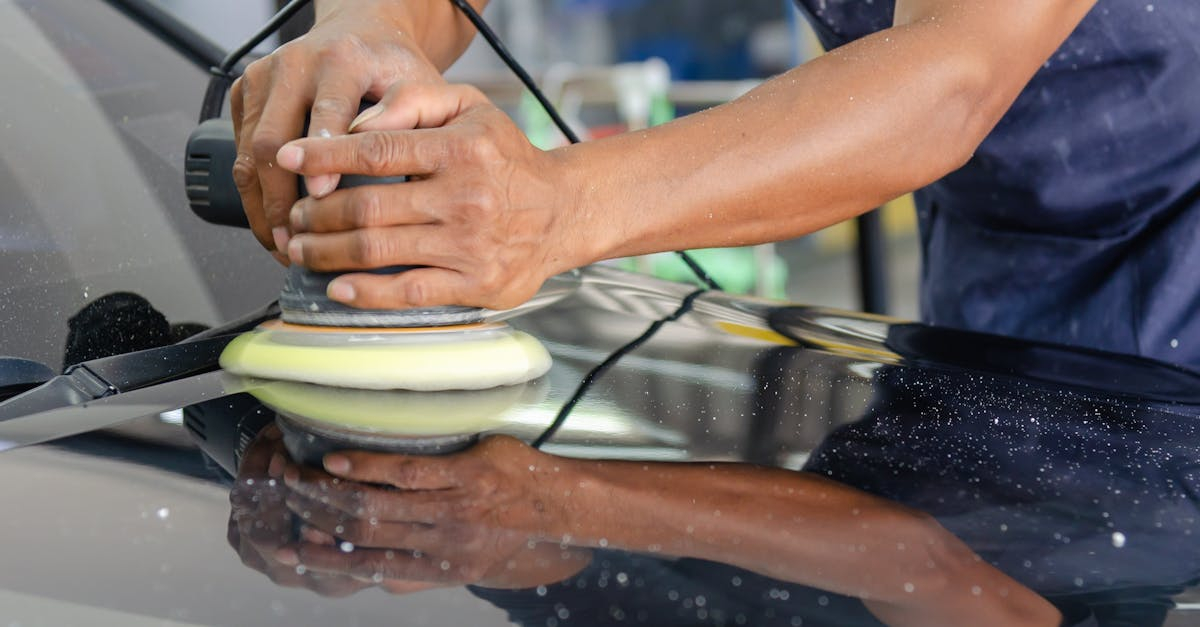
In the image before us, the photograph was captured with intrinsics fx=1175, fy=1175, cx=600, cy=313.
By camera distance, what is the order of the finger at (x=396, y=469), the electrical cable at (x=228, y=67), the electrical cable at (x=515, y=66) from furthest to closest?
the electrical cable at (x=515, y=66)
the electrical cable at (x=228, y=67)
the finger at (x=396, y=469)

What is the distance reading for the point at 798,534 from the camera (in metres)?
0.61

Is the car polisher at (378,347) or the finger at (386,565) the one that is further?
the car polisher at (378,347)

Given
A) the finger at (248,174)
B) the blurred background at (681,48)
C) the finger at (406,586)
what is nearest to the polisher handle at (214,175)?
the finger at (248,174)

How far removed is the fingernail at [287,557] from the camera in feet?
1.85

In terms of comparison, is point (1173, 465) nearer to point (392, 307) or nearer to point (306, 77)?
point (392, 307)

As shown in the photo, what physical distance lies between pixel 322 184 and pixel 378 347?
0.41ft

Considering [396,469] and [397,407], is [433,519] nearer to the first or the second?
[396,469]

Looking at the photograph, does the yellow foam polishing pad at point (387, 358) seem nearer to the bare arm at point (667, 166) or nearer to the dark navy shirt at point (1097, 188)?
the bare arm at point (667, 166)

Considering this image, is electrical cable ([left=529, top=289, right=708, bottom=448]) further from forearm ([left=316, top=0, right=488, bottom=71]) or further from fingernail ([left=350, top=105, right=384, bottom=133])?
forearm ([left=316, top=0, right=488, bottom=71])

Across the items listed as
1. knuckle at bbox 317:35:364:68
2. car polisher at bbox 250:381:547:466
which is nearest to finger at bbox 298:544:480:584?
car polisher at bbox 250:381:547:466

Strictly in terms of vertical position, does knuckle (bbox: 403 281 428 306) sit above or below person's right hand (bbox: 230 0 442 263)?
below

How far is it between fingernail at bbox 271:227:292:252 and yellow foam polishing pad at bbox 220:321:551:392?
0.09 m

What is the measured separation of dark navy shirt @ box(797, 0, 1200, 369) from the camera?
4.19ft

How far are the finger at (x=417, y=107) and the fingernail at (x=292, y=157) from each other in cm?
6
